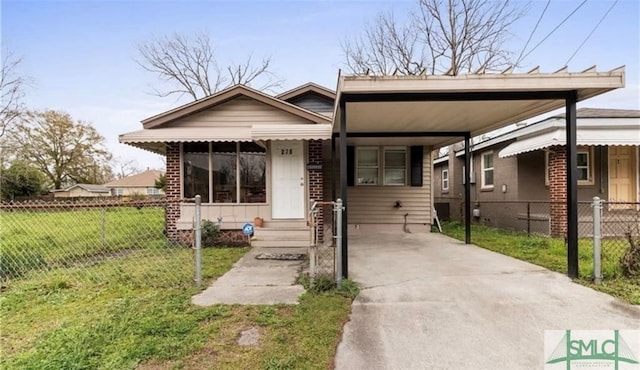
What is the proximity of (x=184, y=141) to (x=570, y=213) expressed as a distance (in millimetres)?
7640

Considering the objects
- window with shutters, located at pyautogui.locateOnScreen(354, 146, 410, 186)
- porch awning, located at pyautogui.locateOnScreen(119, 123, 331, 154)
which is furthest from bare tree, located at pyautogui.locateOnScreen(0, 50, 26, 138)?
window with shutters, located at pyautogui.locateOnScreen(354, 146, 410, 186)

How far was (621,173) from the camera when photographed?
9.75m

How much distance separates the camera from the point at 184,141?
26.8 ft

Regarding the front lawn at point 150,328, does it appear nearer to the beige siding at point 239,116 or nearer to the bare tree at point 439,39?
the beige siding at point 239,116

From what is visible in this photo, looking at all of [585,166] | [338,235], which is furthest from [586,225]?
[338,235]

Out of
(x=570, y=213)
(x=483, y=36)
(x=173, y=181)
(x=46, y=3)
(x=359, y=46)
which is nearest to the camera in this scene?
(x=570, y=213)

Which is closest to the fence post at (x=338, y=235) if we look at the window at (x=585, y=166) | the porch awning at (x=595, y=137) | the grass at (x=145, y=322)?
the grass at (x=145, y=322)

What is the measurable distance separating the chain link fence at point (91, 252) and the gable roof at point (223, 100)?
8.66ft

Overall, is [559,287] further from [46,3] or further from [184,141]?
[46,3]

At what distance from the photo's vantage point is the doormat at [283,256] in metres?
6.63

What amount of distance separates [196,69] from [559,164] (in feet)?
79.0

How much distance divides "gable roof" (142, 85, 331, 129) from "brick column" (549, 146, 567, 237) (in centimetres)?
603

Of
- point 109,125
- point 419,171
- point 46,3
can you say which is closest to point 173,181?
point 46,3

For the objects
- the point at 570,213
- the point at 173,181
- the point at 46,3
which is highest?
the point at 46,3
